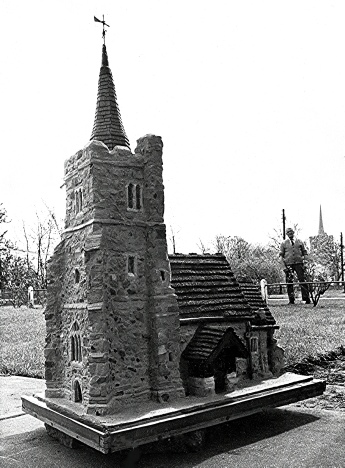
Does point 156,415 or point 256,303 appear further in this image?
point 256,303

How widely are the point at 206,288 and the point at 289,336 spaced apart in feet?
26.0

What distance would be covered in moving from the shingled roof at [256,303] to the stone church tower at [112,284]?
2.50 m

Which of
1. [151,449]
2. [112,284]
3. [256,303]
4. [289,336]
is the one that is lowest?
[151,449]

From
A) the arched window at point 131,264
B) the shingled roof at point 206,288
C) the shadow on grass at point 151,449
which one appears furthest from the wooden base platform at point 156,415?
the arched window at point 131,264

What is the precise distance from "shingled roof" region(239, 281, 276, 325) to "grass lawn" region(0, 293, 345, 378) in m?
4.43

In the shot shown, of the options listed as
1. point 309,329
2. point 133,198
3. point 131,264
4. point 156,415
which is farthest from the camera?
point 309,329

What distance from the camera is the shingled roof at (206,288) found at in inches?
377

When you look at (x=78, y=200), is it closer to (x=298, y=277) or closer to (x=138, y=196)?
(x=138, y=196)

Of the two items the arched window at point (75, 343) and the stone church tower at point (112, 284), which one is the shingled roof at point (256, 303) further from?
the arched window at point (75, 343)

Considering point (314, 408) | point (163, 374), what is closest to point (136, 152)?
point (163, 374)

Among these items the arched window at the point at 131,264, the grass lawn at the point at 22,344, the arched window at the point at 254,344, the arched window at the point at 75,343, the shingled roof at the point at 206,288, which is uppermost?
the arched window at the point at 131,264

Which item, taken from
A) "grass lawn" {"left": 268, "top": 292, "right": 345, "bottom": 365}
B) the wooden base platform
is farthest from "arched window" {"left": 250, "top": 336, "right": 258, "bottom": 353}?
"grass lawn" {"left": 268, "top": 292, "right": 345, "bottom": 365}

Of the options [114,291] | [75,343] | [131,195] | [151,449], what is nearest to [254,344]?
[151,449]

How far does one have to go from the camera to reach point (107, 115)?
9203 mm
